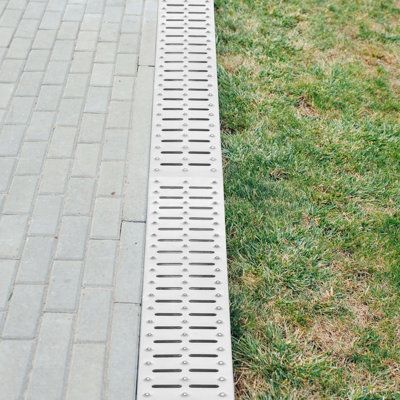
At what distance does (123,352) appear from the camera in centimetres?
308

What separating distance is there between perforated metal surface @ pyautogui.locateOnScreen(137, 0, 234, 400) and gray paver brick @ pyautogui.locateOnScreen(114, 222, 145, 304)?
0.16 feet

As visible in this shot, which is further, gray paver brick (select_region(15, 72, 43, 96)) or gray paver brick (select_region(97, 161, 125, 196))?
gray paver brick (select_region(15, 72, 43, 96))

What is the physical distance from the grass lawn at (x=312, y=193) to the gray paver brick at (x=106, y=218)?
658mm

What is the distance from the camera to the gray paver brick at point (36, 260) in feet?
11.1

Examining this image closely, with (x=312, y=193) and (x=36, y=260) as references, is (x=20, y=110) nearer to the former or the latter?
(x=36, y=260)

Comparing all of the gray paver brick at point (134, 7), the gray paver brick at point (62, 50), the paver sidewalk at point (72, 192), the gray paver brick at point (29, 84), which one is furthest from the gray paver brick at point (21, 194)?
the gray paver brick at point (134, 7)

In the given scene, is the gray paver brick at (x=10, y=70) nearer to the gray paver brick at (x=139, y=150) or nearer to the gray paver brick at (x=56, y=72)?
the gray paver brick at (x=56, y=72)

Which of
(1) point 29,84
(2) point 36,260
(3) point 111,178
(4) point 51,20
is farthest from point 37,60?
(2) point 36,260

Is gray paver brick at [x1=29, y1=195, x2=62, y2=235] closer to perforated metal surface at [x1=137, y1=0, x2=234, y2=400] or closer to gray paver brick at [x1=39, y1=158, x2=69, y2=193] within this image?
gray paver brick at [x1=39, y1=158, x2=69, y2=193]

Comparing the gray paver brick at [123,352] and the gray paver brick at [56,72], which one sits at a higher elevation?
the gray paver brick at [123,352]

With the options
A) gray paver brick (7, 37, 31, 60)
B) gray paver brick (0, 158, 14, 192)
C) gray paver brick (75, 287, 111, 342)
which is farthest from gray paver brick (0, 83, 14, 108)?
gray paver brick (75, 287, 111, 342)

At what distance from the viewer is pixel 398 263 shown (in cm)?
361

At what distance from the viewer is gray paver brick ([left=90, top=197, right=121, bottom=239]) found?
143 inches

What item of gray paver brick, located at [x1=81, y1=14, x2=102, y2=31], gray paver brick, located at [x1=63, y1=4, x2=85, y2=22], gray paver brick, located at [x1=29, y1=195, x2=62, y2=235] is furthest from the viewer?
gray paver brick, located at [x1=63, y1=4, x2=85, y2=22]
